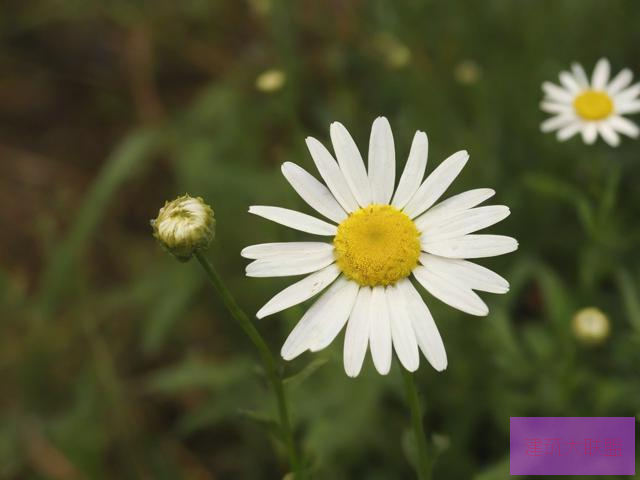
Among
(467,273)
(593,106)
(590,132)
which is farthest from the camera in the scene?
(593,106)

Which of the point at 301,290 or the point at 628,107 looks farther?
the point at 628,107

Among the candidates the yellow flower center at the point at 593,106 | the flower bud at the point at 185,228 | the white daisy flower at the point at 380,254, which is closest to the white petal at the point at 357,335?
the white daisy flower at the point at 380,254

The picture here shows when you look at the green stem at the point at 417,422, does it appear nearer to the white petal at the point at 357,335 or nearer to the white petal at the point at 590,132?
the white petal at the point at 357,335

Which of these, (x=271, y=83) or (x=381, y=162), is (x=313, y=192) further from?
(x=271, y=83)

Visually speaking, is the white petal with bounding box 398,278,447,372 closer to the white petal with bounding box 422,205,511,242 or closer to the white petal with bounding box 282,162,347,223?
the white petal with bounding box 422,205,511,242

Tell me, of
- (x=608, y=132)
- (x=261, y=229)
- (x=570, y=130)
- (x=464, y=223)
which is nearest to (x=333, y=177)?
(x=464, y=223)

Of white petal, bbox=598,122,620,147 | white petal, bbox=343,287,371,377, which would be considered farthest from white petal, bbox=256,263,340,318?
white petal, bbox=598,122,620,147

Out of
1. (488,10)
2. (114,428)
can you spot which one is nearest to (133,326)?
(114,428)
